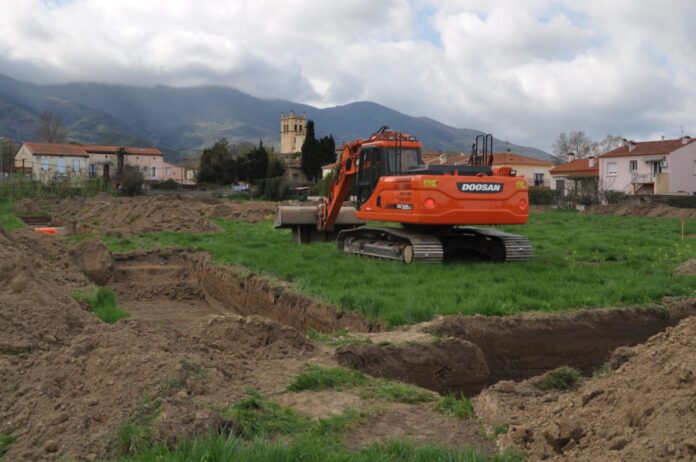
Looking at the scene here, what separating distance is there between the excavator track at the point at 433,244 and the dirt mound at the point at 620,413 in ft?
25.2

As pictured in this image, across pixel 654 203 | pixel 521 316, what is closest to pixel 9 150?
pixel 654 203

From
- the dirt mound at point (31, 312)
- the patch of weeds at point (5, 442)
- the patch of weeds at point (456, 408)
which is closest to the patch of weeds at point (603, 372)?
the patch of weeds at point (456, 408)

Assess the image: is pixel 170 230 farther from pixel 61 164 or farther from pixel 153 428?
pixel 61 164

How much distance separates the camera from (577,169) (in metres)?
69.9

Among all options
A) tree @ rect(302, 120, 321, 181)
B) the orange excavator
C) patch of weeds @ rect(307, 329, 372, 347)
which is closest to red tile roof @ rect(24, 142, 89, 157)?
tree @ rect(302, 120, 321, 181)

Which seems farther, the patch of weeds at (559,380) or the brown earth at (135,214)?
the brown earth at (135,214)

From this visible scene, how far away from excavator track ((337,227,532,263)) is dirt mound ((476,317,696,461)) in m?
7.68

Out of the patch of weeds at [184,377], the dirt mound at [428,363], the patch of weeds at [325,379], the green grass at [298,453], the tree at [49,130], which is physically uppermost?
the tree at [49,130]

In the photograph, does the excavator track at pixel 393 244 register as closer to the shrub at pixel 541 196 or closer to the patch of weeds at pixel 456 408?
the patch of weeds at pixel 456 408

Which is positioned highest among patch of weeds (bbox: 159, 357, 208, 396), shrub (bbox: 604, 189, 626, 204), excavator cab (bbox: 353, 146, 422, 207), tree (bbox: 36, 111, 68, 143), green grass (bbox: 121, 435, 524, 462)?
tree (bbox: 36, 111, 68, 143)

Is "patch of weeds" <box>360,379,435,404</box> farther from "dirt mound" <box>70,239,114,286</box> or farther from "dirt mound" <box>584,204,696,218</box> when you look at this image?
"dirt mound" <box>584,204,696,218</box>

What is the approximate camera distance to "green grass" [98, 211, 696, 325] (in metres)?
9.70

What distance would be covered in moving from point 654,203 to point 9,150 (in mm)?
78507

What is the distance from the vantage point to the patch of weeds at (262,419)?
191 inches
